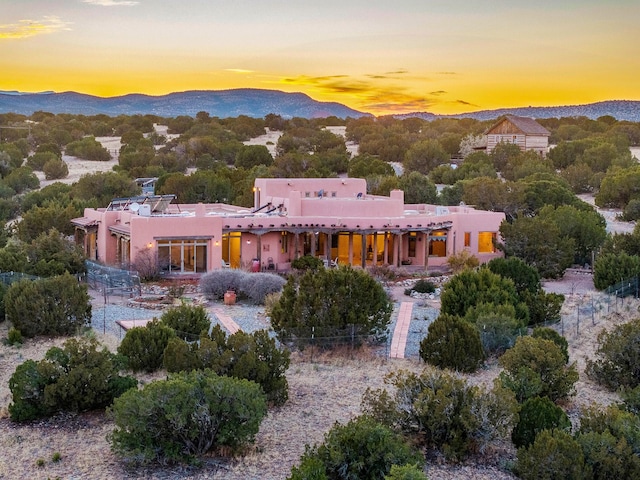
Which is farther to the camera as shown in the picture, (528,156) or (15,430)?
(528,156)

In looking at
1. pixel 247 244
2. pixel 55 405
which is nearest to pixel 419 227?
pixel 247 244

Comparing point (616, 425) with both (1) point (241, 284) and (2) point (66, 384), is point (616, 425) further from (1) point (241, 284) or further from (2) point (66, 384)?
(1) point (241, 284)

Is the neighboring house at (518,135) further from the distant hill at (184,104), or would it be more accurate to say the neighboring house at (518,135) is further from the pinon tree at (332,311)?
the pinon tree at (332,311)

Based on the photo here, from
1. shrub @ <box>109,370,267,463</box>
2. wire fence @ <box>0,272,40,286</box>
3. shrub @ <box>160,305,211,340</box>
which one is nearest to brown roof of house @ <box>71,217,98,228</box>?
wire fence @ <box>0,272,40,286</box>

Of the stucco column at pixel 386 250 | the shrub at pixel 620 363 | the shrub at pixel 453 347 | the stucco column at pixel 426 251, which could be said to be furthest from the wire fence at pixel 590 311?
the stucco column at pixel 386 250

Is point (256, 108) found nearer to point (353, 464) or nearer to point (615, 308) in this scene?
point (615, 308)

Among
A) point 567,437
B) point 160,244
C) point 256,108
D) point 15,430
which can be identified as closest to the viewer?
point 567,437

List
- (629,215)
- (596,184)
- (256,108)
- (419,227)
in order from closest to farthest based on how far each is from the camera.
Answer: (419,227)
(629,215)
(596,184)
(256,108)

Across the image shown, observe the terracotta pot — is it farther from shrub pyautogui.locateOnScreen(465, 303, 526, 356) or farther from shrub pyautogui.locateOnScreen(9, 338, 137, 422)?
shrub pyautogui.locateOnScreen(9, 338, 137, 422)
